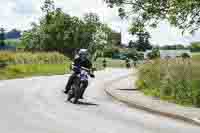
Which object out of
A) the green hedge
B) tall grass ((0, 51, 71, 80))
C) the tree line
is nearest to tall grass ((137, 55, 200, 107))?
tall grass ((0, 51, 71, 80))

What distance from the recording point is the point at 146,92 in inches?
906

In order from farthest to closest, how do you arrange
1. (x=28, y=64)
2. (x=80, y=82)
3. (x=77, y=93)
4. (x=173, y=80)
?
(x=28, y=64) < (x=173, y=80) < (x=80, y=82) < (x=77, y=93)

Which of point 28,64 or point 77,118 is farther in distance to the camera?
point 28,64

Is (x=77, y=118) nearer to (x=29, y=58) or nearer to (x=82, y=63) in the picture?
(x=82, y=63)

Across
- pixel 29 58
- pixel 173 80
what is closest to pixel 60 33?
pixel 29 58

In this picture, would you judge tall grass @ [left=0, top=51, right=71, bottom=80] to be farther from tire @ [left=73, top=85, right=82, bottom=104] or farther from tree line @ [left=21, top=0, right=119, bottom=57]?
tree line @ [left=21, top=0, right=119, bottom=57]

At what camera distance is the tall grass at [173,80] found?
63.0ft

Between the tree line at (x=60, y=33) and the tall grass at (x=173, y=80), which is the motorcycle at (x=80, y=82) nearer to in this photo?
the tall grass at (x=173, y=80)

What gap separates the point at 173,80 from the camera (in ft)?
69.8

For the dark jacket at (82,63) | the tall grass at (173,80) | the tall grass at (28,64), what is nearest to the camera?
the dark jacket at (82,63)

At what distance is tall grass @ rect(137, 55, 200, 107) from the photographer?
63.0 ft

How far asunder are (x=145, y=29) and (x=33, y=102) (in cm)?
1001

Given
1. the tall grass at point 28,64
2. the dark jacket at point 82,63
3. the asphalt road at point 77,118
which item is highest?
the dark jacket at point 82,63

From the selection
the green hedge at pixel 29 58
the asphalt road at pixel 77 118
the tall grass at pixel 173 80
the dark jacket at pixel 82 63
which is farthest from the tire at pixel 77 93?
the green hedge at pixel 29 58
